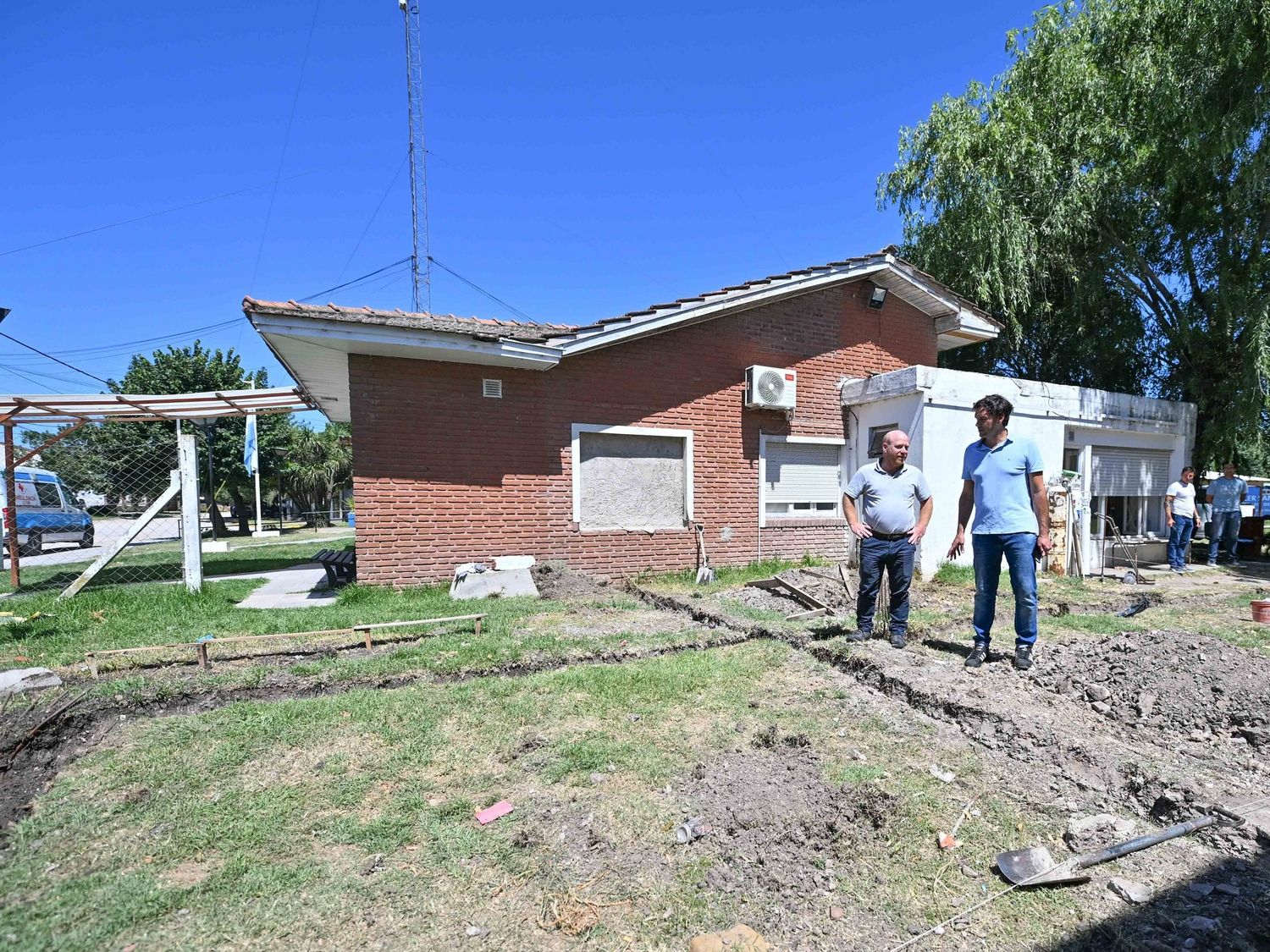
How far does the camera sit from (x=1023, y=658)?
14.9ft

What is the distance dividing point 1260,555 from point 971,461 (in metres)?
12.8

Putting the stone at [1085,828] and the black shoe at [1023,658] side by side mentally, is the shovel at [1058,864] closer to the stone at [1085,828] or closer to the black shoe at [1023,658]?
the stone at [1085,828]

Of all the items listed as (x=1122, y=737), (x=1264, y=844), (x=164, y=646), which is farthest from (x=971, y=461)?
(x=164, y=646)

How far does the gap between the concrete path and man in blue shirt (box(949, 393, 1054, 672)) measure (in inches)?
276

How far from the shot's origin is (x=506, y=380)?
28.4 feet

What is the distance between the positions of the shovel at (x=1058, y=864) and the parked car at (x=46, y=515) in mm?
20659

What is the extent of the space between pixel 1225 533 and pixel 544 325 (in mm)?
13086

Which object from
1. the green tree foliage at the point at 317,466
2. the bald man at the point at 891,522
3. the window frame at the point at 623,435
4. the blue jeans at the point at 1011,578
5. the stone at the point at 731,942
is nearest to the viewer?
the stone at the point at 731,942

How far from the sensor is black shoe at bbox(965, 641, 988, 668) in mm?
4637

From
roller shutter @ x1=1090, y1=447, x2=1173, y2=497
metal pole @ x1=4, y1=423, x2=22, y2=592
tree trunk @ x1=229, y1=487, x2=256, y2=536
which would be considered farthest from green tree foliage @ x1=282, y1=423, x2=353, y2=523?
roller shutter @ x1=1090, y1=447, x2=1173, y2=497

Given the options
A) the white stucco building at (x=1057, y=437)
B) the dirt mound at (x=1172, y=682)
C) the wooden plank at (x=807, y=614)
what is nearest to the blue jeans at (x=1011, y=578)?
the dirt mound at (x=1172, y=682)

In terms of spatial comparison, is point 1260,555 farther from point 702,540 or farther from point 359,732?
point 359,732

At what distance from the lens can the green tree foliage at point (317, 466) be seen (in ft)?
130

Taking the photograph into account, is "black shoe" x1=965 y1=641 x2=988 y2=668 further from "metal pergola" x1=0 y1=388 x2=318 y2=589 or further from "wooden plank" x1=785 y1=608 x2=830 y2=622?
"metal pergola" x1=0 y1=388 x2=318 y2=589
